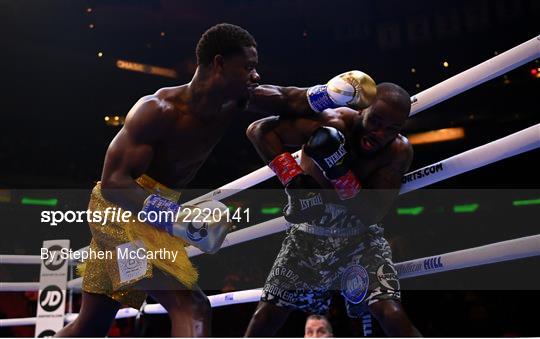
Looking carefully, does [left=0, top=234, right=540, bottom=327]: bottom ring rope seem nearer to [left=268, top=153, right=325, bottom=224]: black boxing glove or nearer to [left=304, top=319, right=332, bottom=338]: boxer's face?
[left=268, top=153, right=325, bottom=224]: black boxing glove

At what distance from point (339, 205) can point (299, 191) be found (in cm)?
21

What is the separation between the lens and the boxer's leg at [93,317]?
1681 millimetres

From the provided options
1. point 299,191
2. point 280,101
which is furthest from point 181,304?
point 280,101

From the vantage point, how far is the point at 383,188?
74.4 inches

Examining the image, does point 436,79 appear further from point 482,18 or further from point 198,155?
point 198,155

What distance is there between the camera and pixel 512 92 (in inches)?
337

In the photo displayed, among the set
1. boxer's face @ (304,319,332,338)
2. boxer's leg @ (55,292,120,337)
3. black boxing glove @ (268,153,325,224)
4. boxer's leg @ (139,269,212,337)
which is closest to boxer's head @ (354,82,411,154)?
black boxing glove @ (268,153,325,224)

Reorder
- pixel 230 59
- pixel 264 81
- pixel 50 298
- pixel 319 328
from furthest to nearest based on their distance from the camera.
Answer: pixel 264 81 → pixel 50 298 → pixel 319 328 → pixel 230 59

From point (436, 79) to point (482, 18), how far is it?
46.8 inches

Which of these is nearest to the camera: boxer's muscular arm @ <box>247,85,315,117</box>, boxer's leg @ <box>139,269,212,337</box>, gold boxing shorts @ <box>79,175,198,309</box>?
boxer's leg @ <box>139,269,212,337</box>

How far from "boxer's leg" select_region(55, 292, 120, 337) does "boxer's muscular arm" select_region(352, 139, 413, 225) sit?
2.61 feet

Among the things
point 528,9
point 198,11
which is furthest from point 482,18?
point 198,11

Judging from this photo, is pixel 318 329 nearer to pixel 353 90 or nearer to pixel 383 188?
pixel 383 188

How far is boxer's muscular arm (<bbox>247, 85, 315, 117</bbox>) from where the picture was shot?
1.87 metres
